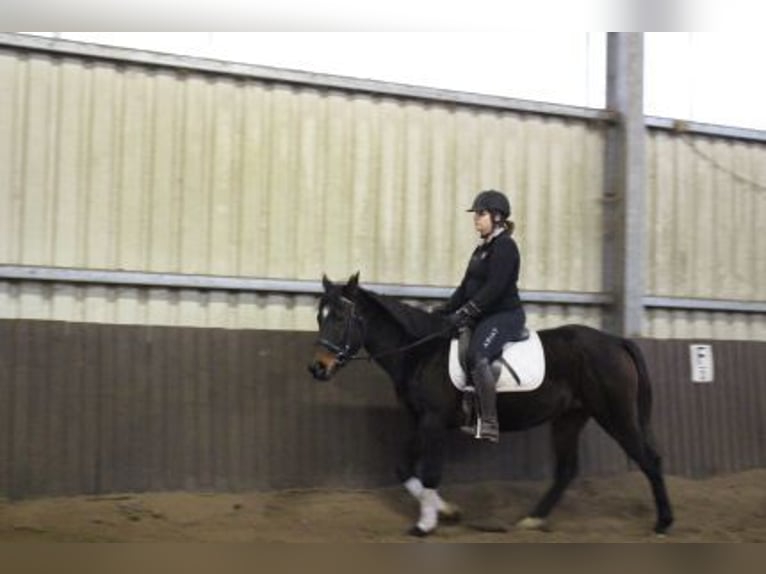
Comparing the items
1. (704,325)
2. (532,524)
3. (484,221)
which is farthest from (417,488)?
(704,325)

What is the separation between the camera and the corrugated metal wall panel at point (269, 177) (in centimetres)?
964

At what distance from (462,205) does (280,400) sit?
3.11 metres

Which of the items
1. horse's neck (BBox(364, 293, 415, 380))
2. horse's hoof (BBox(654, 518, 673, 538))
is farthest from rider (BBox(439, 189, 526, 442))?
horse's hoof (BBox(654, 518, 673, 538))

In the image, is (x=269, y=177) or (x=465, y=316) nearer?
(x=465, y=316)

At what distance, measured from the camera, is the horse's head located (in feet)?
29.2

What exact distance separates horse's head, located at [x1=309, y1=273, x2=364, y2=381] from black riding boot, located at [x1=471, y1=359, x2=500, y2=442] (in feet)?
3.68

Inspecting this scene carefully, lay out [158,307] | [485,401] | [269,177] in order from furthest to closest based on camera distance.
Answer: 1. [269,177]
2. [158,307]
3. [485,401]

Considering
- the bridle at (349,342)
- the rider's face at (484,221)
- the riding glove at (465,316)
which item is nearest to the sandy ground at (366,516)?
the bridle at (349,342)

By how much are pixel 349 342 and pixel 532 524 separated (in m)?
2.49

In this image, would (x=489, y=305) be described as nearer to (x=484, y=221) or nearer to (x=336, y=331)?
(x=484, y=221)

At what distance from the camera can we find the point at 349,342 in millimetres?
9008

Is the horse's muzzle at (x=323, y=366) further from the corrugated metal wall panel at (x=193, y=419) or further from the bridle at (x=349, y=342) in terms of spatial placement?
the corrugated metal wall panel at (x=193, y=419)

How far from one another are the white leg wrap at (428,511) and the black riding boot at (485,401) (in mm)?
689

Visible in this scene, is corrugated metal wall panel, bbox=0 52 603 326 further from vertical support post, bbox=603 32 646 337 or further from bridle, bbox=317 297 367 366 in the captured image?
bridle, bbox=317 297 367 366
